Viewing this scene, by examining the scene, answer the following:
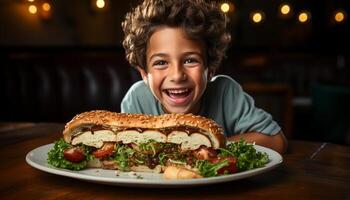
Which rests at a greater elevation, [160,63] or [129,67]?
[160,63]

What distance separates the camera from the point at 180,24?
6.13 ft

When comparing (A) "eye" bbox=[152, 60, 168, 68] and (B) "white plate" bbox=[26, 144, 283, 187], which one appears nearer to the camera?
(B) "white plate" bbox=[26, 144, 283, 187]

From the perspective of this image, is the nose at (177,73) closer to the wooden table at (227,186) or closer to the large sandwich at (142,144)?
the large sandwich at (142,144)

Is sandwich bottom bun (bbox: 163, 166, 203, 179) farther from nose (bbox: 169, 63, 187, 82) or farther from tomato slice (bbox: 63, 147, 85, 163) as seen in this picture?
nose (bbox: 169, 63, 187, 82)

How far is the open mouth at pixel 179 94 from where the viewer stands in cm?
189

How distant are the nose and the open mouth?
6 centimetres

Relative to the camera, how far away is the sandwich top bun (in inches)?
60.8

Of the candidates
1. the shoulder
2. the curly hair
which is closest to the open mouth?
the curly hair

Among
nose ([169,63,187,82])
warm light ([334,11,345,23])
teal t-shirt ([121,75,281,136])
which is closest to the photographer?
nose ([169,63,187,82])

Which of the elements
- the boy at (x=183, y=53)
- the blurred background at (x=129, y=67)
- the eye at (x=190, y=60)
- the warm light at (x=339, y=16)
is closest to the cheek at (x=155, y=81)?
the boy at (x=183, y=53)

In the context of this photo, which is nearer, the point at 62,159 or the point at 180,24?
the point at 62,159

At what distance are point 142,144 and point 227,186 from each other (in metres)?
0.27

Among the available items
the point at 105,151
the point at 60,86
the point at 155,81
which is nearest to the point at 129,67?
the point at 60,86

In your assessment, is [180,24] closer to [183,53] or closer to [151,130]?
[183,53]
